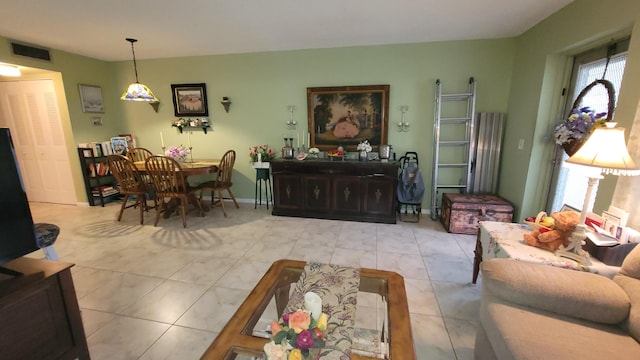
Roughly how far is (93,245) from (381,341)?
11.0 ft

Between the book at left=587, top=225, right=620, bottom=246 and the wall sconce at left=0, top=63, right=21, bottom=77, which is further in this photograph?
the wall sconce at left=0, top=63, right=21, bottom=77

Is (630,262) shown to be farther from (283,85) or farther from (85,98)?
(85,98)

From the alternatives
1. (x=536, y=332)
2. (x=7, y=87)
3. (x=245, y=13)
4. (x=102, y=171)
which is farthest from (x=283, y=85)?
(x=7, y=87)

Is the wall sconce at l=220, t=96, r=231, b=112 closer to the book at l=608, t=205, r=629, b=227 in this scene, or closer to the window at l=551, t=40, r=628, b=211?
the window at l=551, t=40, r=628, b=211

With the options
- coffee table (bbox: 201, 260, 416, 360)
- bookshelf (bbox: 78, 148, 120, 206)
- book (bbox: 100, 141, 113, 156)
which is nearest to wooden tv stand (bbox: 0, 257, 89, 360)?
coffee table (bbox: 201, 260, 416, 360)

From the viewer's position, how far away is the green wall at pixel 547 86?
177 centimetres

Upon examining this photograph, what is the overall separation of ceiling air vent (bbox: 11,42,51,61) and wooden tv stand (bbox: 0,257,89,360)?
360 cm

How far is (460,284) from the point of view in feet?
7.14

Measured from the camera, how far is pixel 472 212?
307 cm

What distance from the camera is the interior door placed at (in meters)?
4.02

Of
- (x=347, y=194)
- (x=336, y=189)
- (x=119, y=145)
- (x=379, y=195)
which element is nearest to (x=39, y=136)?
(x=119, y=145)

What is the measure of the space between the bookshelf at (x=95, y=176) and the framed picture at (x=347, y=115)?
3614 millimetres

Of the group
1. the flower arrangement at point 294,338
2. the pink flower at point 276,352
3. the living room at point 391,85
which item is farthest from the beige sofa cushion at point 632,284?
the pink flower at point 276,352

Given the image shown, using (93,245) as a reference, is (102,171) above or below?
above
